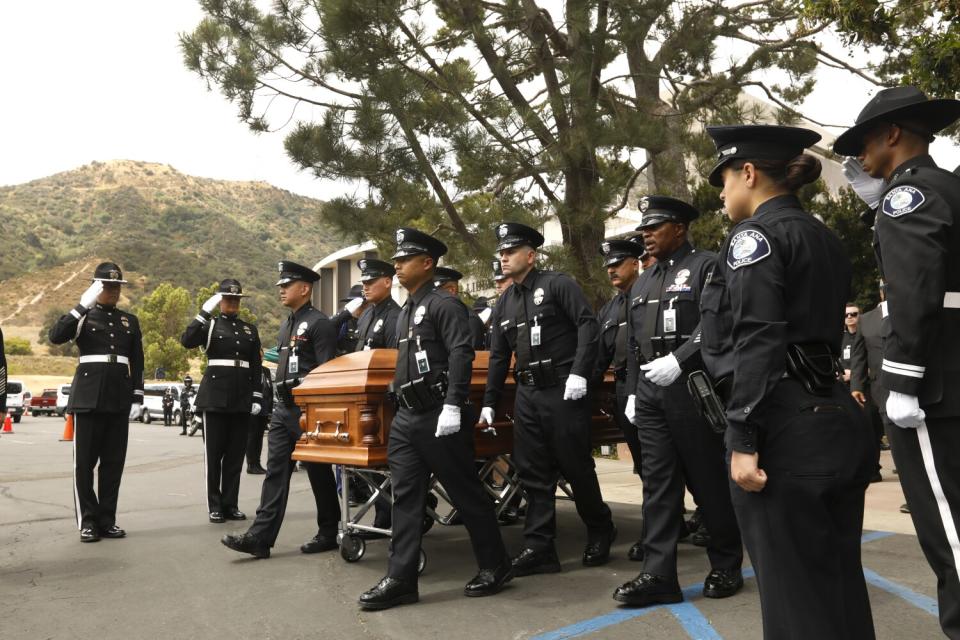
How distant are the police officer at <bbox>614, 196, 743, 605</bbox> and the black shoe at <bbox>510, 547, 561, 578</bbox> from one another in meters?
0.75

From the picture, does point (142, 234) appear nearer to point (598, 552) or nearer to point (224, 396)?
point (224, 396)

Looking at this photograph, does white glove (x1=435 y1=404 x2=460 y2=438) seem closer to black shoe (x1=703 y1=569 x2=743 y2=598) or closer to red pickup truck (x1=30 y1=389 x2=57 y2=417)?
black shoe (x1=703 y1=569 x2=743 y2=598)

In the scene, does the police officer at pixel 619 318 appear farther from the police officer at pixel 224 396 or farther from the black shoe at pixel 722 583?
the police officer at pixel 224 396

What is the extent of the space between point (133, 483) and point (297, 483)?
6.81ft

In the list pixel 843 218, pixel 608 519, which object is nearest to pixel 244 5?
pixel 608 519

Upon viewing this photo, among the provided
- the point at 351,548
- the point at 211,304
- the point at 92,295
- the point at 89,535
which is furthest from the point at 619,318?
the point at 89,535

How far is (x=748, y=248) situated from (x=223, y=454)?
5.83 m

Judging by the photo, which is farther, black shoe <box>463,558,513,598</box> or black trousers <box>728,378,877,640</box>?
black shoe <box>463,558,513,598</box>

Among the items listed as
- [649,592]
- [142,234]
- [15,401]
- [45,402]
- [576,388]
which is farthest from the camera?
[142,234]

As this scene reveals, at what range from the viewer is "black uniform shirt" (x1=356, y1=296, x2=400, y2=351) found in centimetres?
593

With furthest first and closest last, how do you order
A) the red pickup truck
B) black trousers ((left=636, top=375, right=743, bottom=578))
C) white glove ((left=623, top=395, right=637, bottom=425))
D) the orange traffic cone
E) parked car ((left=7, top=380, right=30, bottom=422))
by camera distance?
the red pickup truck
parked car ((left=7, top=380, right=30, bottom=422))
the orange traffic cone
white glove ((left=623, top=395, right=637, bottom=425))
black trousers ((left=636, top=375, right=743, bottom=578))

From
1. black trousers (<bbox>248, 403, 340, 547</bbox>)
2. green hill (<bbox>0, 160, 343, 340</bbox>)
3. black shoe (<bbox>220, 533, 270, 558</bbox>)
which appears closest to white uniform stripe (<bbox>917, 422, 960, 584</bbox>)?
black trousers (<bbox>248, 403, 340, 547</bbox>)

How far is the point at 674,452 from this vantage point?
4.20m

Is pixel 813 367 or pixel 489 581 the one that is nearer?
pixel 813 367
